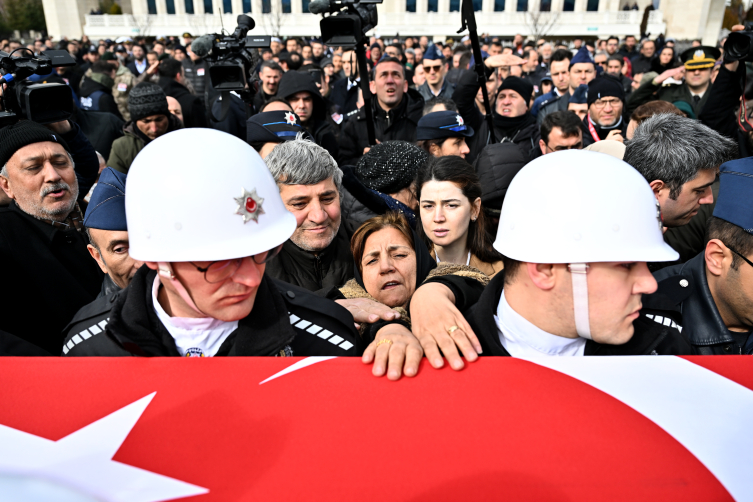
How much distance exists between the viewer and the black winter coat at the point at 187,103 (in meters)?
7.11

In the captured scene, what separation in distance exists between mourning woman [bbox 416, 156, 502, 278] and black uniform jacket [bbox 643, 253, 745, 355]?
118cm

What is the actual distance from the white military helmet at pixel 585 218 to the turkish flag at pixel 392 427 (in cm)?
30

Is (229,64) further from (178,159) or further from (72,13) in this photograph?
(72,13)

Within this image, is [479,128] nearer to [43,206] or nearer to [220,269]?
[43,206]

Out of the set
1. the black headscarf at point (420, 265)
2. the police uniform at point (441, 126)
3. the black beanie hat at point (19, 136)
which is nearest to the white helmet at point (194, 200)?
the black headscarf at point (420, 265)

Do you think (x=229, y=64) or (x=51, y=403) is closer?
(x=51, y=403)

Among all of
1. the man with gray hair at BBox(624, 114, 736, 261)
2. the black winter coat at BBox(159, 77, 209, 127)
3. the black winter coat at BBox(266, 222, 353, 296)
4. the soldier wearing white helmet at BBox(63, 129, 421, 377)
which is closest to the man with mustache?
the black winter coat at BBox(266, 222, 353, 296)

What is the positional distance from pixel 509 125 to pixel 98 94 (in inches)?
258

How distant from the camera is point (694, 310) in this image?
228 cm

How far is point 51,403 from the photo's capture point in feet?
4.99

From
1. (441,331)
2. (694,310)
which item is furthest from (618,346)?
(694,310)

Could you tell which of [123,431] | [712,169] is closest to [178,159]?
[123,431]

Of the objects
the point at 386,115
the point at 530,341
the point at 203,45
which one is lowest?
the point at 530,341

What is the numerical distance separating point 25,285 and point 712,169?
4074 mm
